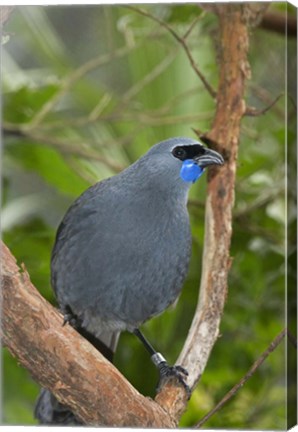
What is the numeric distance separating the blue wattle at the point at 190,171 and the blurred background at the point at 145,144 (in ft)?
0.95

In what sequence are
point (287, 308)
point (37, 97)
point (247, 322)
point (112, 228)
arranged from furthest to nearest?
point (37, 97)
point (247, 322)
point (287, 308)
point (112, 228)

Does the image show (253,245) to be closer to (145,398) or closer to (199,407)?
(199,407)

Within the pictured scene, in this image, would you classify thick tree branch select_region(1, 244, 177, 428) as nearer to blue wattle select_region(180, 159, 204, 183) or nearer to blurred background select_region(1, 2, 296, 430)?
blurred background select_region(1, 2, 296, 430)

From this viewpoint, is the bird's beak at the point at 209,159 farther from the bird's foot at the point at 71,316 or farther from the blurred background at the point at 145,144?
the bird's foot at the point at 71,316

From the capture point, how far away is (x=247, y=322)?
318 cm

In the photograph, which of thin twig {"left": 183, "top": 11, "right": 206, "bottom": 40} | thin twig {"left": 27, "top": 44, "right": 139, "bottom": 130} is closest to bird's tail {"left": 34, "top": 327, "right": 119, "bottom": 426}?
thin twig {"left": 27, "top": 44, "right": 139, "bottom": 130}

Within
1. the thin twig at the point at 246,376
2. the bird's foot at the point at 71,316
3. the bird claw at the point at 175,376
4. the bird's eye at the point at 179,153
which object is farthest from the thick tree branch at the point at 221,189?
the bird's foot at the point at 71,316

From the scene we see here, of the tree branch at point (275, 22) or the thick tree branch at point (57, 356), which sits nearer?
the thick tree branch at point (57, 356)

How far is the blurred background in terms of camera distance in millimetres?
3037

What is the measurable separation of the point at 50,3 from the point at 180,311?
1222 millimetres

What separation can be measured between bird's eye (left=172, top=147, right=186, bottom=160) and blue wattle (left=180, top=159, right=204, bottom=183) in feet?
0.07

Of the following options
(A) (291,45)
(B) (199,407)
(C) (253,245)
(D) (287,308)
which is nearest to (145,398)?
(B) (199,407)

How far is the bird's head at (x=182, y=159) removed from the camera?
108 inches

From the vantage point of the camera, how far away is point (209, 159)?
2732 mm
